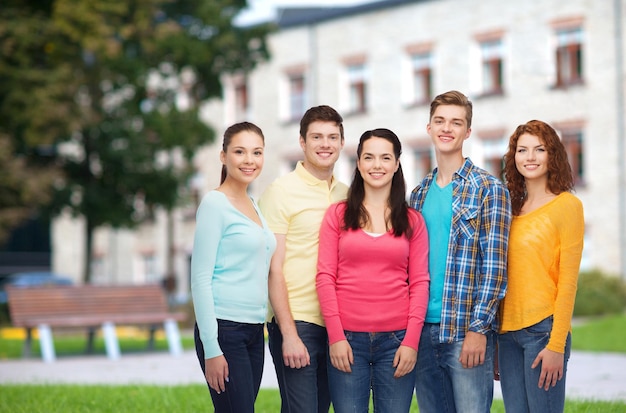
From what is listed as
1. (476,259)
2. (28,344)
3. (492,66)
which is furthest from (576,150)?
(476,259)

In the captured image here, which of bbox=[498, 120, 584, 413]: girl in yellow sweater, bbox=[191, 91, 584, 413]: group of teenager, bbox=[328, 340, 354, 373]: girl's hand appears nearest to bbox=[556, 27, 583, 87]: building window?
bbox=[498, 120, 584, 413]: girl in yellow sweater

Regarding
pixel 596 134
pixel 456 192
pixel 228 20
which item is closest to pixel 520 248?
pixel 456 192

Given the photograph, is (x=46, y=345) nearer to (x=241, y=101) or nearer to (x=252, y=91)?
(x=252, y=91)

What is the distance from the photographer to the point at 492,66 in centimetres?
3678

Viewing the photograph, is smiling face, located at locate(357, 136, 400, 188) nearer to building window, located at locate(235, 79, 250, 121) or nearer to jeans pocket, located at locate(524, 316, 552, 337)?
jeans pocket, located at locate(524, 316, 552, 337)

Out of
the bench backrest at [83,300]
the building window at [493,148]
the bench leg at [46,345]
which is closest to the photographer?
the bench leg at [46,345]

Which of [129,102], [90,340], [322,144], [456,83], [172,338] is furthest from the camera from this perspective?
[456,83]

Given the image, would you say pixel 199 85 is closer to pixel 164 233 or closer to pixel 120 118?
pixel 120 118

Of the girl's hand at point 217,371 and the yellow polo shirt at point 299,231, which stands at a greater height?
the yellow polo shirt at point 299,231

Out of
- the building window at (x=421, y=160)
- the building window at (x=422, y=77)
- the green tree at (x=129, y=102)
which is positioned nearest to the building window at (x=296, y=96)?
the building window at (x=422, y=77)

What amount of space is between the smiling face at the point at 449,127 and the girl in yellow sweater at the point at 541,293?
1.28 ft

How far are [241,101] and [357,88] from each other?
635 cm

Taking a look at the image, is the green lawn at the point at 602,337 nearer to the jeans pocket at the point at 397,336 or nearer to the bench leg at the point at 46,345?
the bench leg at the point at 46,345

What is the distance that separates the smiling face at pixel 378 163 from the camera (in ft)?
19.2
